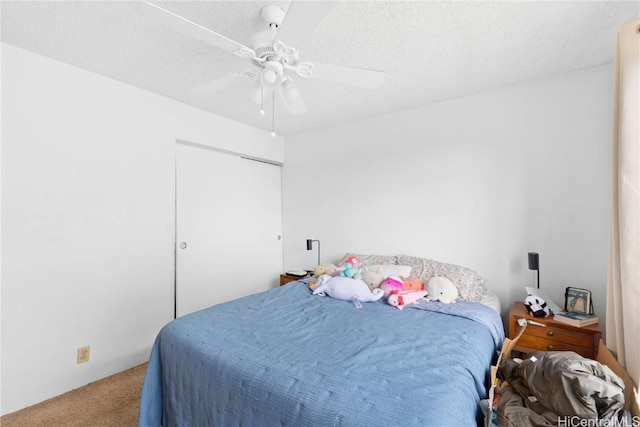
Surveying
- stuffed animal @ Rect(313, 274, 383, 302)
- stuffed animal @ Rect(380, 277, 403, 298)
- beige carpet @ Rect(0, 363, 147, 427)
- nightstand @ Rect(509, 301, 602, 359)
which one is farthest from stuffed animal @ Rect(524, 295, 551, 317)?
beige carpet @ Rect(0, 363, 147, 427)

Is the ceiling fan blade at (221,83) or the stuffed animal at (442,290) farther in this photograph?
the stuffed animal at (442,290)

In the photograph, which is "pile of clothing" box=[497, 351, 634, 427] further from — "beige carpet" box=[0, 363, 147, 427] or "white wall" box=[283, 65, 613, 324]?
"beige carpet" box=[0, 363, 147, 427]

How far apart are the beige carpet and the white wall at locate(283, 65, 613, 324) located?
2260 mm

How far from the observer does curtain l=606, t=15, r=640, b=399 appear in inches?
54.6

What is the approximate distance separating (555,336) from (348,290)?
140 cm

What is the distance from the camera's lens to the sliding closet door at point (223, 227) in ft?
9.50

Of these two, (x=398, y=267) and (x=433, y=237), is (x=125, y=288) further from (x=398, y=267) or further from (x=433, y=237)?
(x=433, y=237)

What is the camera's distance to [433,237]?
285 centimetres

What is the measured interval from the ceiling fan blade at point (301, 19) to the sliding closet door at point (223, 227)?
79.7 inches

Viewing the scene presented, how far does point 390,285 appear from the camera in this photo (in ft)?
7.62

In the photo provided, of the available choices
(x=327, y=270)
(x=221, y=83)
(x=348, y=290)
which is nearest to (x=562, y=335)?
(x=348, y=290)

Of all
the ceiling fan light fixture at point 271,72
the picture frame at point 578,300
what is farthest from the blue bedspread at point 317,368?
the ceiling fan light fixture at point 271,72

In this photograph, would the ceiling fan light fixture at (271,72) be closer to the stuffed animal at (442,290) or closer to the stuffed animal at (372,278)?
the stuffed animal at (372,278)

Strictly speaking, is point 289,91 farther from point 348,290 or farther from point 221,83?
point 348,290
